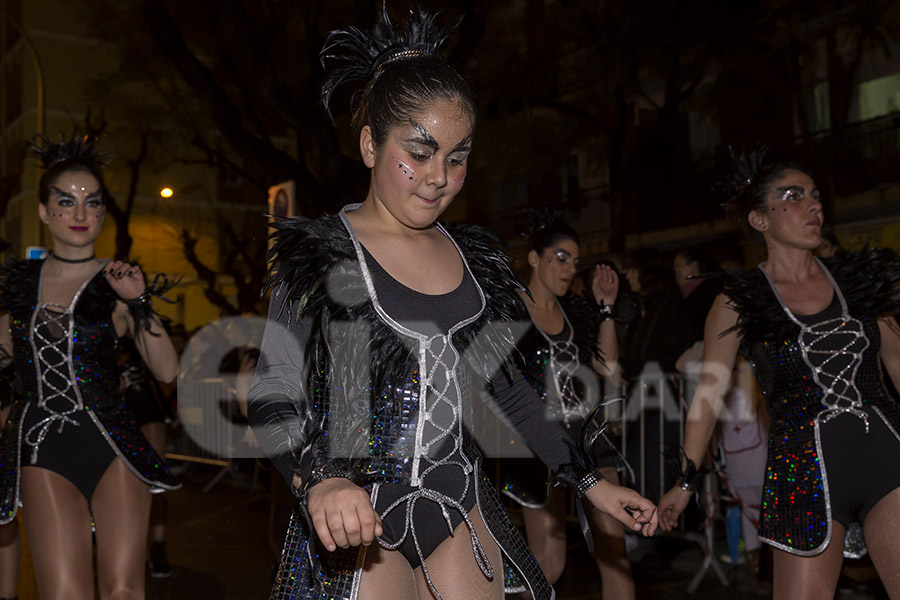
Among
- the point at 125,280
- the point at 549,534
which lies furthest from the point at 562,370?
the point at 125,280

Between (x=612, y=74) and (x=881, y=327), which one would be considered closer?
(x=881, y=327)

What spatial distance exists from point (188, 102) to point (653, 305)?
18757 mm

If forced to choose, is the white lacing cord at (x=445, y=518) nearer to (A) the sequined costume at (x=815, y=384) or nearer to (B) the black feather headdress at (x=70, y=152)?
(A) the sequined costume at (x=815, y=384)

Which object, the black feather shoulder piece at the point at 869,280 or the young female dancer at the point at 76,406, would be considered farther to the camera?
the black feather shoulder piece at the point at 869,280

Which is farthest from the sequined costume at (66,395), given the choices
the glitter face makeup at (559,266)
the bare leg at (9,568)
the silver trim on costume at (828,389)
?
the silver trim on costume at (828,389)

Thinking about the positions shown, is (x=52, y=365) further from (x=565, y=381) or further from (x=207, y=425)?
(x=207, y=425)

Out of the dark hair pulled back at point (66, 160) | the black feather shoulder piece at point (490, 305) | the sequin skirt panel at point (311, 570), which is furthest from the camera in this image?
the dark hair pulled back at point (66, 160)

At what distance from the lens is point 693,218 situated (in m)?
23.4

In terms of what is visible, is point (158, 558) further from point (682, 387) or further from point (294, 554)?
point (294, 554)

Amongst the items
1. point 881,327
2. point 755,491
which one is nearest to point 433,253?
point 881,327

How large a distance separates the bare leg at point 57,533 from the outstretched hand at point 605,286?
3.19 meters

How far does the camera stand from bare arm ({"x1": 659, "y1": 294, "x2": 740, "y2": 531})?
3.91 metres

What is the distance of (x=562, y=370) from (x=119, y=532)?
261 centimetres

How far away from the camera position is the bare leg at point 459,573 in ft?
7.92
